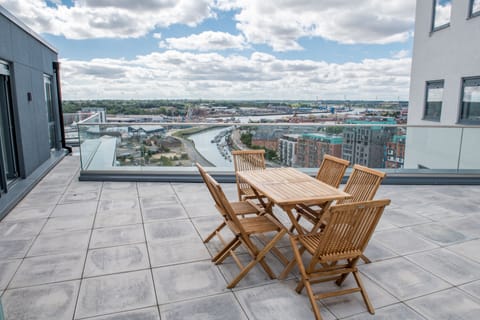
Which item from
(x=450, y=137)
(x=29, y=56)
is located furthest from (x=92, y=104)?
(x=450, y=137)

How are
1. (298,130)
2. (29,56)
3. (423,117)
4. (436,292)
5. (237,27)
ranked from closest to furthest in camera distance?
(436,292), (298,130), (29,56), (423,117), (237,27)

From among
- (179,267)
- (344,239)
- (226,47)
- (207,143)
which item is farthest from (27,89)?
(226,47)

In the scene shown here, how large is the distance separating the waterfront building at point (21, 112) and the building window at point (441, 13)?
1044 centimetres

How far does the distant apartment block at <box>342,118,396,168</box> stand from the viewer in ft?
21.2

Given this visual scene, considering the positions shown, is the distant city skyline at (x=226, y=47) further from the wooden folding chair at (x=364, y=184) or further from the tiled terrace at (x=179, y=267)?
the wooden folding chair at (x=364, y=184)

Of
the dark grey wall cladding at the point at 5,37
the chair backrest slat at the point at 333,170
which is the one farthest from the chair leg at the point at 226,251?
the dark grey wall cladding at the point at 5,37

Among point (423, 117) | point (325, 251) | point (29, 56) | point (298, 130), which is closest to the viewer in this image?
point (325, 251)

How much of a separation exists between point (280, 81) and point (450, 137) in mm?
10533

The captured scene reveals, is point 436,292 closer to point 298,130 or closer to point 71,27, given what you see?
point 298,130

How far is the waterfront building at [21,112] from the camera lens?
222 inches

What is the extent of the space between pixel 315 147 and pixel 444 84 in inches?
207

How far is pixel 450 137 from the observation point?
263 inches

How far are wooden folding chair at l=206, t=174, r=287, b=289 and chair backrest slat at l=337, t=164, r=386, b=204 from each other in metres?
0.92

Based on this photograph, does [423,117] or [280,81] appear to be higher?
[280,81]
